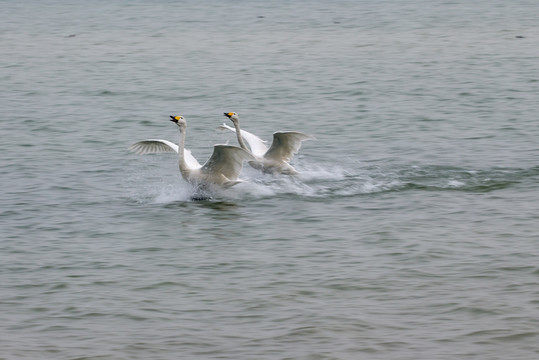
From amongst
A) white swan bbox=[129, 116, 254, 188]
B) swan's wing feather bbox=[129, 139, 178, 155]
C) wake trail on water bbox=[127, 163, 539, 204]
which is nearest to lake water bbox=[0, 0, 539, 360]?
wake trail on water bbox=[127, 163, 539, 204]

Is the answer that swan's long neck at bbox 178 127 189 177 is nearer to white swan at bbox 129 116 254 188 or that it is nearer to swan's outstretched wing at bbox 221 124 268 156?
white swan at bbox 129 116 254 188

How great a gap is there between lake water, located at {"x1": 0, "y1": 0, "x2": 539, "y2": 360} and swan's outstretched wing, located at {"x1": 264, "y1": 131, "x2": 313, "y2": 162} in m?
0.40

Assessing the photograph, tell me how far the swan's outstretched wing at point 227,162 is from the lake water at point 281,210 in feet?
1.02

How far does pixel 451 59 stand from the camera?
93.0 ft

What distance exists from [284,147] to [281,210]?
2025 millimetres

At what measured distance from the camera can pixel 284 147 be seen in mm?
16719

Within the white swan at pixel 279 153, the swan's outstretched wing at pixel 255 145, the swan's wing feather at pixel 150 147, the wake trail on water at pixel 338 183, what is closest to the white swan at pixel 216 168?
the wake trail on water at pixel 338 183

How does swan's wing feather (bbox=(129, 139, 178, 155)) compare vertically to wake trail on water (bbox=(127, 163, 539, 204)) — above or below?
above

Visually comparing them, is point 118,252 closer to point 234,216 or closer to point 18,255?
point 18,255

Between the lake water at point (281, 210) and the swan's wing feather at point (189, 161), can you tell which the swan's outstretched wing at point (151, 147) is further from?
the lake water at point (281, 210)

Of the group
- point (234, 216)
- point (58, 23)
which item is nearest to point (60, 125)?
point (234, 216)

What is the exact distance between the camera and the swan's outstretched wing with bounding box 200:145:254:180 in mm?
15141

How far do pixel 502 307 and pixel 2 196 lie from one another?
26.0 ft

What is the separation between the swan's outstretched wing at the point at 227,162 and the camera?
15.1 metres
